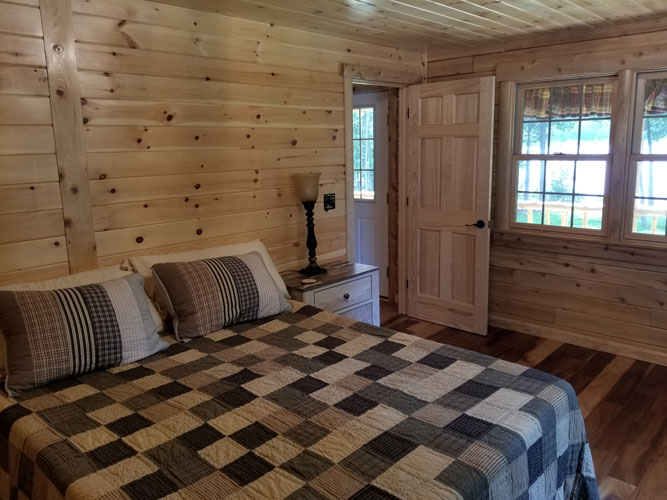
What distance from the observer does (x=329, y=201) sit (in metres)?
3.67

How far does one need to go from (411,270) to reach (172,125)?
2.42 metres

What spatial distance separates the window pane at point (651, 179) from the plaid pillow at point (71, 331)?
3.18 m

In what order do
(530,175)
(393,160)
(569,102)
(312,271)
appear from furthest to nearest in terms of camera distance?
1. (393,160)
2. (530,175)
3. (569,102)
4. (312,271)

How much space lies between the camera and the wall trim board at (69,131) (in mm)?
2311

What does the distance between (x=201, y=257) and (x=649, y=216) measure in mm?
2914

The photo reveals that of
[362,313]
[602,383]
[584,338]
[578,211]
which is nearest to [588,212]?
[578,211]

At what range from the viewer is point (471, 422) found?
64.7 inches

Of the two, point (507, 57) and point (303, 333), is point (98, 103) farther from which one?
point (507, 57)

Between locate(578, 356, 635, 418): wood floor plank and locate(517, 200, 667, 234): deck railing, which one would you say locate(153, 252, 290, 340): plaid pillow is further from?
locate(517, 200, 667, 234): deck railing

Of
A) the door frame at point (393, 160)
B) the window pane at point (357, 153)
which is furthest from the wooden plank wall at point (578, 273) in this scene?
the window pane at point (357, 153)

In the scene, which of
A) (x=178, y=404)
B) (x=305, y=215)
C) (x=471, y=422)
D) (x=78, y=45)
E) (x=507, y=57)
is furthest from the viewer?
(x=507, y=57)

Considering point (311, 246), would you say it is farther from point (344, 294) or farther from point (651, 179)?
point (651, 179)

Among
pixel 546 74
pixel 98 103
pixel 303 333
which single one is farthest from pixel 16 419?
pixel 546 74

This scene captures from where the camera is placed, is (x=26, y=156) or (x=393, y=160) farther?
(x=393, y=160)
